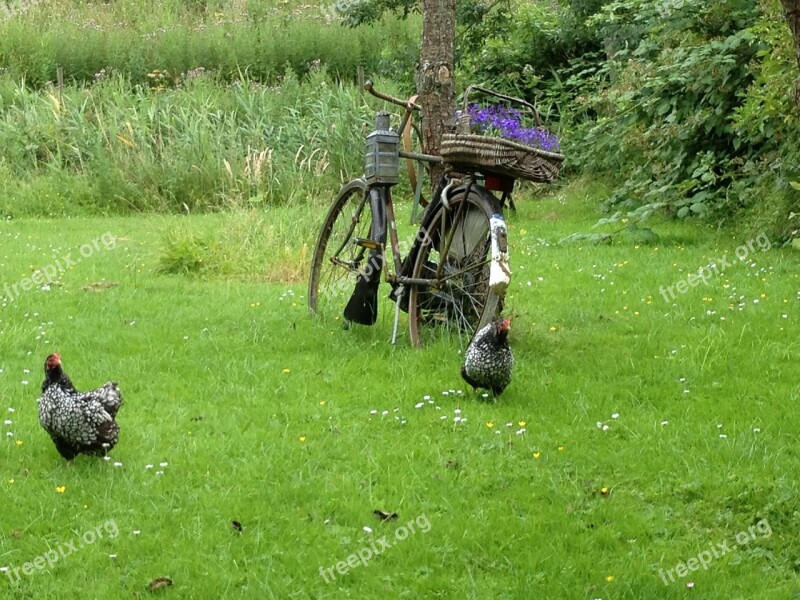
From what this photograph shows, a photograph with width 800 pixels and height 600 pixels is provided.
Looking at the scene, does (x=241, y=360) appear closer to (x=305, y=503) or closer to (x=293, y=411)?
(x=293, y=411)

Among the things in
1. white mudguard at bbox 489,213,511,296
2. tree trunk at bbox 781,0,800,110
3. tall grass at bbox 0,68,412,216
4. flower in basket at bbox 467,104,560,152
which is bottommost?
tall grass at bbox 0,68,412,216

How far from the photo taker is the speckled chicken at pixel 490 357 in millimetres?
5129

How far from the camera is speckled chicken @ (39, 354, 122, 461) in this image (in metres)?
4.45

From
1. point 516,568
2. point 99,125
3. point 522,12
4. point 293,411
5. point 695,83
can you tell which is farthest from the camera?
point 522,12

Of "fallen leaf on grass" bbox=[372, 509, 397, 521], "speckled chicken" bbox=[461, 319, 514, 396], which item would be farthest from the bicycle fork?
"fallen leaf on grass" bbox=[372, 509, 397, 521]

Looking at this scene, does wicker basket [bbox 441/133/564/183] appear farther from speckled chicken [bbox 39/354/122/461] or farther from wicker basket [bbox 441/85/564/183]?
speckled chicken [bbox 39/354/122/461]

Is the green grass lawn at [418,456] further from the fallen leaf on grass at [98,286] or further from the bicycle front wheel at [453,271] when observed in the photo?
the fallen leaf on grass at [98,286]

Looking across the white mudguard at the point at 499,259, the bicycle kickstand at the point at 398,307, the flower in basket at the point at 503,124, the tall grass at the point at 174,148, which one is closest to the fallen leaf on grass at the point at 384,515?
the white mudguard at the point at 499,259

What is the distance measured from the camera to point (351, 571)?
3709mm

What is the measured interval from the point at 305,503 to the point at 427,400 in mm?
1298

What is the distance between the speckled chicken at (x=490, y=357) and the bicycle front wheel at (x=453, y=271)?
0.59 meters

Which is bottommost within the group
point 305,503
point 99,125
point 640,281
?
point 99,125

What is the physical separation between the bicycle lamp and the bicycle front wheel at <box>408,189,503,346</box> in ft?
1.54

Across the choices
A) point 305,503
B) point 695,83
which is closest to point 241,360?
point 305,503
